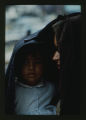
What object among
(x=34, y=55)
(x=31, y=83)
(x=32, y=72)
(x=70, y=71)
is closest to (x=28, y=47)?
(x=34, y=55)

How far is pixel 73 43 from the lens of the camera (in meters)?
3.05

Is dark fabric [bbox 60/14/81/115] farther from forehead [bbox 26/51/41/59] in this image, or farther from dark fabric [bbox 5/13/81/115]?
forehead [bbox 26/51/41/59]

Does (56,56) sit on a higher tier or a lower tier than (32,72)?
higher

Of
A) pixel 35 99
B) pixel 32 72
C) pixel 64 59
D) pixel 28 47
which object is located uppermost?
pixel 28 47

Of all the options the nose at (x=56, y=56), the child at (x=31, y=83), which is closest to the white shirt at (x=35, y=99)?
the child at (x=31, y=83)

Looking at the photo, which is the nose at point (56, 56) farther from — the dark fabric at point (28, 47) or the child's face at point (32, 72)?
the child's face at point (32, 72)

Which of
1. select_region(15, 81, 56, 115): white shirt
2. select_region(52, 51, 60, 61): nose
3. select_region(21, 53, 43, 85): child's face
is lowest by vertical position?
select_region(15, 81, 56, 115): white shirt

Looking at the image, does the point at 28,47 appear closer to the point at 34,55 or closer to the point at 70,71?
the point at 34,55

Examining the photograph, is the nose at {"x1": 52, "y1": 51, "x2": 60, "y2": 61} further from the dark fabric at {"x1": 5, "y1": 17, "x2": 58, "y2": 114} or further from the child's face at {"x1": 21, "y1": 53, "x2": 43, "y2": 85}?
the child's face at {"x1": 21, "y1": 53, "x2": 43, "y2": 85}

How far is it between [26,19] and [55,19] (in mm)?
362

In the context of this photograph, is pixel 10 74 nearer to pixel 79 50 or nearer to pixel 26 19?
pixel 26 19

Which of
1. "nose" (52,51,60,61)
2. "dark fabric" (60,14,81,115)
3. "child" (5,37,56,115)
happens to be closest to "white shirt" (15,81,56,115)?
"child" (5,37,56,115)

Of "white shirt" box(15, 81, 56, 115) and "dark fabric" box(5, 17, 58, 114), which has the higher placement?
"dark fabric" box(5, 17, 58, 114)

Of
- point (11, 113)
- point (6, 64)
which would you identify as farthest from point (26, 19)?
point (11, 113)
